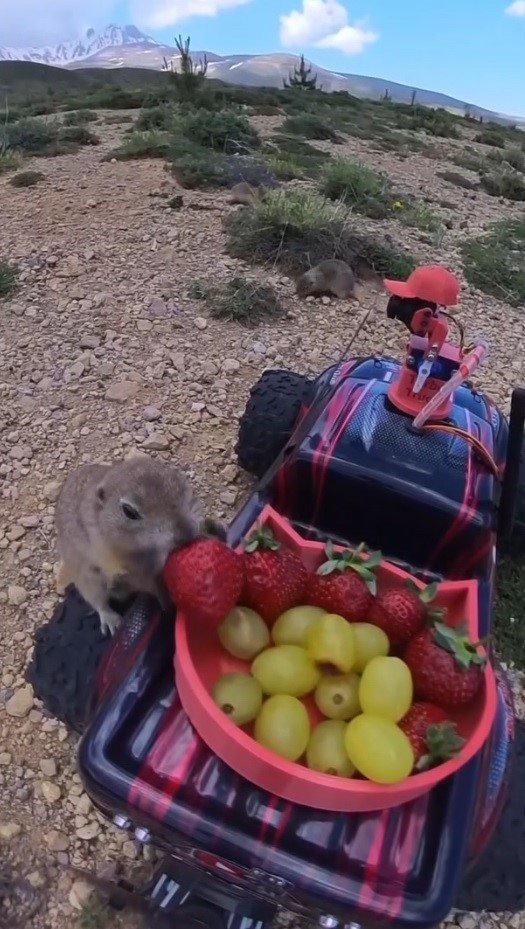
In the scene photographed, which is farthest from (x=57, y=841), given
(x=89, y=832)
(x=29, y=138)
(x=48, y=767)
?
(x=29, y=138)

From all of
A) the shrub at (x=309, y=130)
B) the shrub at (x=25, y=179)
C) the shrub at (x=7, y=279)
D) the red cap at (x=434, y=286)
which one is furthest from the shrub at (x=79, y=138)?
the red cap at (x=434, y=286)

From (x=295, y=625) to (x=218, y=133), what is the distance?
906 cm

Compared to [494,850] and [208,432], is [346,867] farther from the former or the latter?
[208,432]

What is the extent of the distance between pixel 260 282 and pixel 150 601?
3.81m

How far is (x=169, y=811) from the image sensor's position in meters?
1.59

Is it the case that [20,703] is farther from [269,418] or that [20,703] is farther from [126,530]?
[269,418]

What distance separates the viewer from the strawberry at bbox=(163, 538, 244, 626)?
176 cm

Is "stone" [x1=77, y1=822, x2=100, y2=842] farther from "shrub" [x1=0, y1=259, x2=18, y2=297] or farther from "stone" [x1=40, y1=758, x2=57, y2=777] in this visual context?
"shrub" [x1=0, y1=259, x2=18, y2=297]

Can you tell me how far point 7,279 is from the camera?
519 cm

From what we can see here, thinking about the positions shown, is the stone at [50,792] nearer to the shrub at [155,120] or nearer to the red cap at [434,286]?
the red cap at [434,286]

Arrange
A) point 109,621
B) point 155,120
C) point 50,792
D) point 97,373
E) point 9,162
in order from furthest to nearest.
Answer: point 155,120, point 9,162, point 97,373, point 109,621, point 50,792

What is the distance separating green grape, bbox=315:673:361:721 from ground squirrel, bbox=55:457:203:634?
551 millimetres

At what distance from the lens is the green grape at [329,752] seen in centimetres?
159

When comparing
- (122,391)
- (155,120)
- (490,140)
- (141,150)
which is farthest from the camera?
(490,140)
